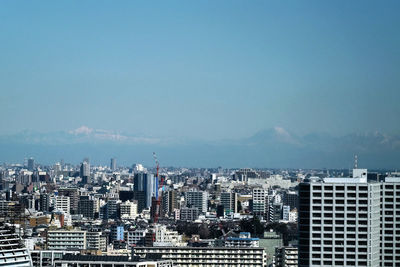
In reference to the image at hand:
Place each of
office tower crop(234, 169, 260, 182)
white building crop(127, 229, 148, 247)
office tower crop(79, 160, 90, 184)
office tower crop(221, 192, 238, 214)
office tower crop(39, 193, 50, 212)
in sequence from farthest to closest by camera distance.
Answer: office tower crop(79, 160, 90, 184) → office tower crop(234, 169, 260, 182) → office tower crop(221, 192, 238, 214) → office tower crop(39, 193, 50, 212) → white building crop(127, 229, 148, 247)

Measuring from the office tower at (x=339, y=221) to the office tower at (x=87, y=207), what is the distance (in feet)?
150

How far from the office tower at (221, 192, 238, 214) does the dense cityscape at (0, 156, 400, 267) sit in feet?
0.29

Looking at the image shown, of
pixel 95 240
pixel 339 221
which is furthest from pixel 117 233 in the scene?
pixel 339 221

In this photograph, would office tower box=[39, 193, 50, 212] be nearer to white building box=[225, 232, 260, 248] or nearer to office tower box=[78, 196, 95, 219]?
office tower box=[78, 196, 95, 219]

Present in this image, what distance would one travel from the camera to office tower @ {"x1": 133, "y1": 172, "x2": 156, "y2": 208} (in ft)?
252

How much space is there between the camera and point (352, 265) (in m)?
23.4

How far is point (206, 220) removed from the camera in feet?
202

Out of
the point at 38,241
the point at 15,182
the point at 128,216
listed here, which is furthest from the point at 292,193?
the point at 38,241

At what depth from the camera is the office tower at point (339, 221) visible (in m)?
23.4

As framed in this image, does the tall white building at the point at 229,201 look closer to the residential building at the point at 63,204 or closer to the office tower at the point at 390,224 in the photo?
the residential building at the point at 63,204

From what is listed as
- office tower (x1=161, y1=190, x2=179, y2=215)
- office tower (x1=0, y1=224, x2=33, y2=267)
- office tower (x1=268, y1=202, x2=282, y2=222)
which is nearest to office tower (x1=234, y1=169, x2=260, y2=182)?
office tower (x1=161, y1=190, x2=179, y2=215)

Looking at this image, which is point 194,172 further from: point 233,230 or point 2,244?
point 2,244

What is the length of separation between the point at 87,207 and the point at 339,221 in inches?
1883

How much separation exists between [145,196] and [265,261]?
1640 inches
